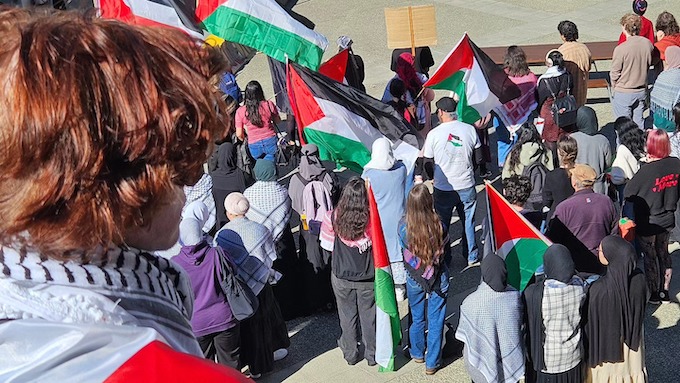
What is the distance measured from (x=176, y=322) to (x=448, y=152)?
6.74 metres

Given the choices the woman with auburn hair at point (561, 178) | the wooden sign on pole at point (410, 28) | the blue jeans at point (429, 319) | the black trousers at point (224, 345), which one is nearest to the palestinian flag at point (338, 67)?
the wooden sign on pole at point (410, 28)

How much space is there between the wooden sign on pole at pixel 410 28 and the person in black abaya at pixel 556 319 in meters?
5.79

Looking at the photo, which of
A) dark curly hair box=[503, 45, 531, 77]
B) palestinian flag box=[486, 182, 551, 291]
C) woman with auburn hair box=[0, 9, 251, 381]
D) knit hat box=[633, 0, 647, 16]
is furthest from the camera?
knit hat box=[633, 0, 647, 16]

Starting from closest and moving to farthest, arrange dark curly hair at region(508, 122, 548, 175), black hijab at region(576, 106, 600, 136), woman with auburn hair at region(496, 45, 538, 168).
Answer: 1. dark curly hair at region(508, 122, 548, 175)
2. black hijab at region(576, 106, 600, 136)
3. woman with auburn hair at region(496, 45, 538, 168)

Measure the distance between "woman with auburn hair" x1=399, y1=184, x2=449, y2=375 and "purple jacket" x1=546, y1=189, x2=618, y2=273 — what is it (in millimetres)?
1010

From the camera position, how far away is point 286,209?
22.9 ft

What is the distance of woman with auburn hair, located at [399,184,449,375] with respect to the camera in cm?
613

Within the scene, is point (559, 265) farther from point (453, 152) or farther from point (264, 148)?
point (264, 148)

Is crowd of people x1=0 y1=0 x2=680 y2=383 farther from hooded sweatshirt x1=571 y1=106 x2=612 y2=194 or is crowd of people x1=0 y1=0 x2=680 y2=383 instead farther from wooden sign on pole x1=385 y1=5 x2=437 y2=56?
wooden sign on pole x1=385 y1=5 x2=437 y2=56

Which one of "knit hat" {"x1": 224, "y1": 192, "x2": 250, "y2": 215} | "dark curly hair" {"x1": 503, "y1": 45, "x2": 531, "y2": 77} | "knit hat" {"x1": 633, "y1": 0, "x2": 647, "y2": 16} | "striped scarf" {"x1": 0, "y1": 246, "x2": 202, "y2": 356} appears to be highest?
"striped scarf" {"x1": 0, "y1": 246, "x2": 202, "y2": 356}

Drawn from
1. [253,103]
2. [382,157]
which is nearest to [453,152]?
[382,157]

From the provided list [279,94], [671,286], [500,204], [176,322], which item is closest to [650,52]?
[671,286]

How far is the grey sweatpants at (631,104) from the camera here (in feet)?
33.6

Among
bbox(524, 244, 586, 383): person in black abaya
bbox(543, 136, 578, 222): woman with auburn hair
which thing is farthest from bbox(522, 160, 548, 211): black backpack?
bbox(524, 244, 586, 383): person in black abaya
